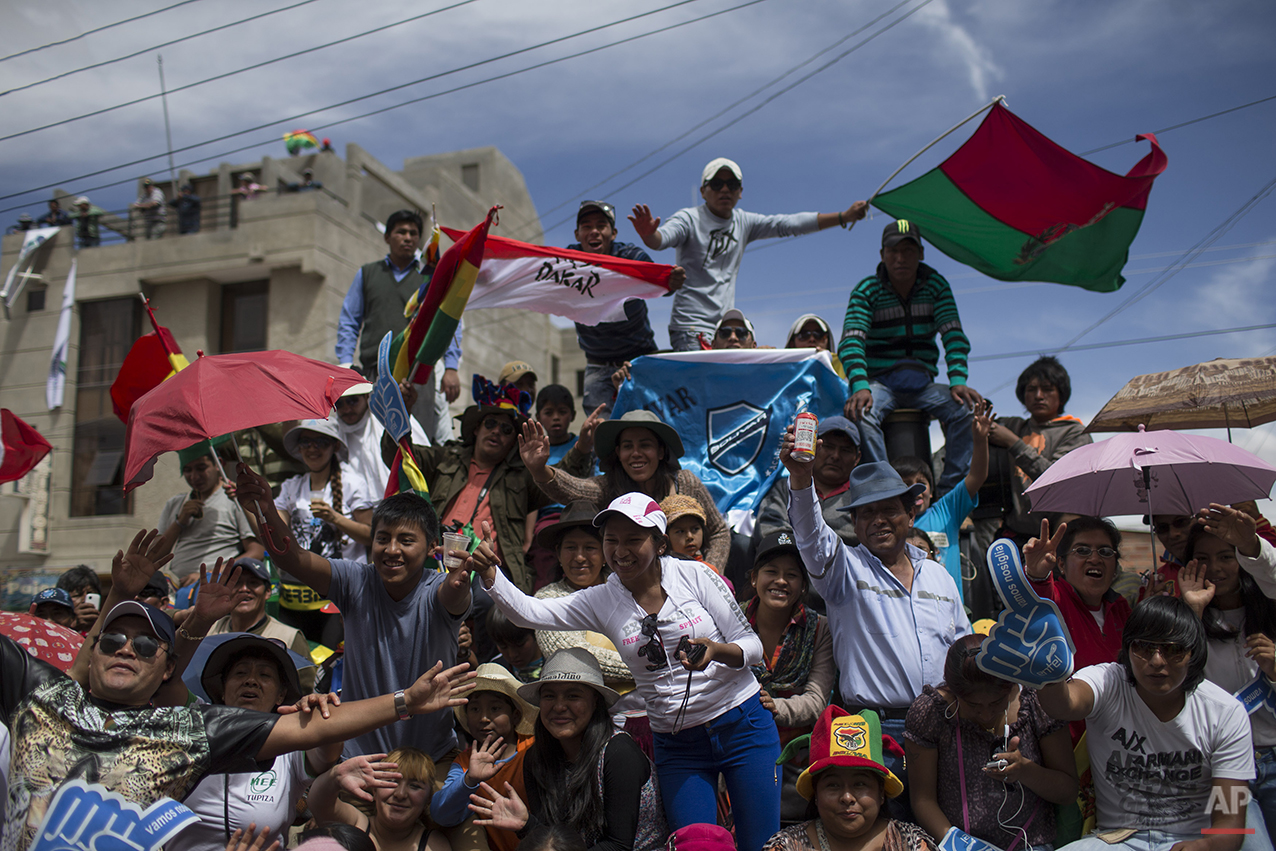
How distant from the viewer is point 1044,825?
378cm

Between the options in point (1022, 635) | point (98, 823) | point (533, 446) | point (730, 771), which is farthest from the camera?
point (533, 446)

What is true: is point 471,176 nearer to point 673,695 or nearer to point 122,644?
point 673,695

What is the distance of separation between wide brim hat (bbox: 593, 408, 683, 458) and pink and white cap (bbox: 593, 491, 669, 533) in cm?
161

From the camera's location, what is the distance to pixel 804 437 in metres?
3.92

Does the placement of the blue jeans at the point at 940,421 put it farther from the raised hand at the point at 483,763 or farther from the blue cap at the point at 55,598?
the blue cap at the point at 55,598

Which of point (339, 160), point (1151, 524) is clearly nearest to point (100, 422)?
point (339, 160)

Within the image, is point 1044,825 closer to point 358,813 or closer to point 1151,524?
point 1151,524

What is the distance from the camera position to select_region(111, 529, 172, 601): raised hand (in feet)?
12.5

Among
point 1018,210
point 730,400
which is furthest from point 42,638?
point 1018,210

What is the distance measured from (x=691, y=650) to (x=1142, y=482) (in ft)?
9.06

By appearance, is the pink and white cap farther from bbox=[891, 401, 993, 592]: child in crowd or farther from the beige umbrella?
the beige umbrella

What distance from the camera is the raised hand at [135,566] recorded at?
150 inches

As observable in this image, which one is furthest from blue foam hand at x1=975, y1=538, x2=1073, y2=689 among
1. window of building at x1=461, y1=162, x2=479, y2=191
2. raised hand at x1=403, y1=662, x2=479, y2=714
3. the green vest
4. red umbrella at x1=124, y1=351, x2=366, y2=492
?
window of building at x1=461, y1=162, x2=479, y2=191

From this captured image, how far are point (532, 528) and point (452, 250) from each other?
190 centimetres
